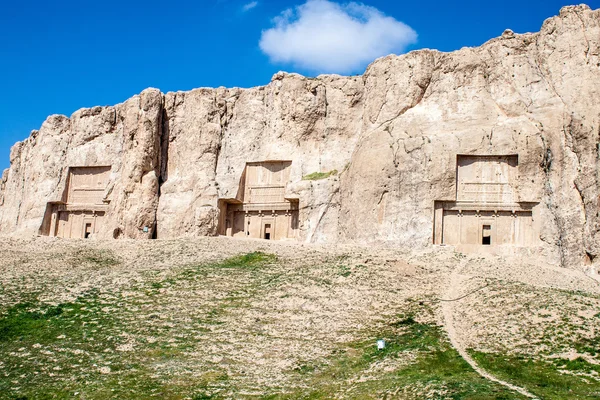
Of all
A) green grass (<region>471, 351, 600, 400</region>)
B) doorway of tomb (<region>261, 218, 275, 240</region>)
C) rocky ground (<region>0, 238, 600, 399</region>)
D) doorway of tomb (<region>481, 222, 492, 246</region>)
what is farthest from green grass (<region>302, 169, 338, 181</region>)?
green grass (<region>471, 351, 600, 400</region>)

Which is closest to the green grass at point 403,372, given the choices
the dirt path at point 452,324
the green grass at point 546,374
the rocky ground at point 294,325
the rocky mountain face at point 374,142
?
the rocky ground at point 294,325

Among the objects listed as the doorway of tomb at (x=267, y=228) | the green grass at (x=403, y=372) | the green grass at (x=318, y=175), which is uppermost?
the green grass at (x=318, y=175)

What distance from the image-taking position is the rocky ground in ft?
68.1

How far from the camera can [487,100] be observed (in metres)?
39.5

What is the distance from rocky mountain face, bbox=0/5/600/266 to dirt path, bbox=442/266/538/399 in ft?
19.7

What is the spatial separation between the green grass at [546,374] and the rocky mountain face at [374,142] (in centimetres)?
1435

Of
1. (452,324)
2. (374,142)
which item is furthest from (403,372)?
(374,142)

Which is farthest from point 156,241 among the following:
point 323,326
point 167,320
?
point 323,326

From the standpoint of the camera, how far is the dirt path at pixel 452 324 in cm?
1995

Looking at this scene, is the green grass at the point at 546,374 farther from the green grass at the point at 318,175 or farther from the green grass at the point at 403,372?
the green grass at the point at 318,175

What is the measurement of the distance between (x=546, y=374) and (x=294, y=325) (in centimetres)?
904

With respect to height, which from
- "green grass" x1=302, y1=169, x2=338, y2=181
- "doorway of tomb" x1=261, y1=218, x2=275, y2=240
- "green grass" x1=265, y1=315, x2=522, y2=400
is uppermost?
"green grass" x1=302, y1=169, x2=338, y2=181

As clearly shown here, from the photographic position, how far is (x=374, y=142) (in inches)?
1582

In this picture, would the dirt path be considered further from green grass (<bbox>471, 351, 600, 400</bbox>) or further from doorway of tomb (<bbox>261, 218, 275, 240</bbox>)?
doorway of tomb (<bbox>261, 218, 275, 240</bbox>)
